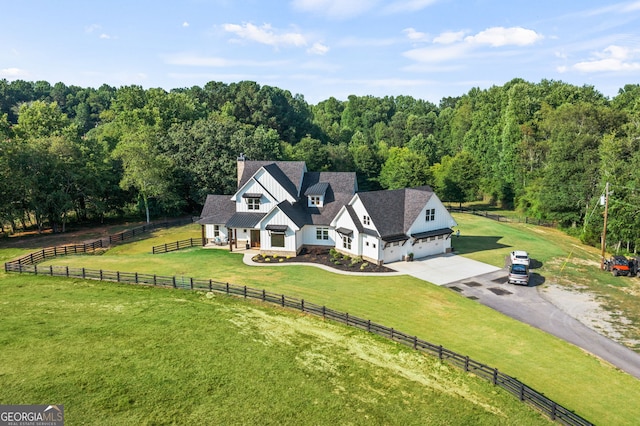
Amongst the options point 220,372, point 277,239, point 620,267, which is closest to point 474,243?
point 620,267

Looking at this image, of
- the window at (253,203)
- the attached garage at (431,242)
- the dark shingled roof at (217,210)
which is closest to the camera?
the attached garage at (431,242)

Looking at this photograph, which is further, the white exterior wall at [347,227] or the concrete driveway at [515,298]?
the white exterior wall at [347,227]

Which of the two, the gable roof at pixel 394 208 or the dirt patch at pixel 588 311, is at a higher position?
the gable roof at pixel 394 208

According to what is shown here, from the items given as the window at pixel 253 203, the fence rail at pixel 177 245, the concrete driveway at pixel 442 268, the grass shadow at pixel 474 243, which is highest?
the window at pixel 253 203

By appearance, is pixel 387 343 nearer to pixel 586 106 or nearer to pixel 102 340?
pixel 102 340

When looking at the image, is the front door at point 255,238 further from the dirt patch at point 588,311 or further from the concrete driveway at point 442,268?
the dirt patch at point 588,311

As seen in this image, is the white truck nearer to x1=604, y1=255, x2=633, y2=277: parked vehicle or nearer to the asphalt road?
the asphalt road

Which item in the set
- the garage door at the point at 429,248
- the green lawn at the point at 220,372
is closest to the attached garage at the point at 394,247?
the garage door at the point at 429,248

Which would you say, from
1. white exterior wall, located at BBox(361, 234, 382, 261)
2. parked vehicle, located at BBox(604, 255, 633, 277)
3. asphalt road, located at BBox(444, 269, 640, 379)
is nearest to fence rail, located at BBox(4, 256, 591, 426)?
asphalt road, located at BBox(444, 269, 640, 379)
